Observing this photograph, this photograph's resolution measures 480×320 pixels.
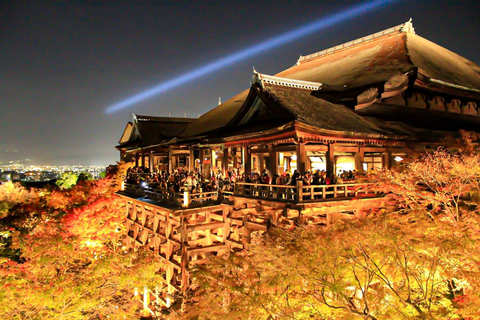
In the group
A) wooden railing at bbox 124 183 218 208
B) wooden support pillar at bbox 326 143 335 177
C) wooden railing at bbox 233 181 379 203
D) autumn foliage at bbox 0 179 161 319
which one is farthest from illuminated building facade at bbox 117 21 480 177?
autumn foliage at bbox 0 179 161 319

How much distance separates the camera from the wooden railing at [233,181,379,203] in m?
12.4

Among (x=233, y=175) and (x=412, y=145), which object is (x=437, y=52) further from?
(x=233, y=175)

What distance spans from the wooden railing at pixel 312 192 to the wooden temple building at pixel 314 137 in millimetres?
53

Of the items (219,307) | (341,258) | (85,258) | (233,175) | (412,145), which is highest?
(412,145)

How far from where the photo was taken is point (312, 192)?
1245cm

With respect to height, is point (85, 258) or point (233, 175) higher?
point (233, 175)

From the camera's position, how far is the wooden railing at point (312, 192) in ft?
40.8

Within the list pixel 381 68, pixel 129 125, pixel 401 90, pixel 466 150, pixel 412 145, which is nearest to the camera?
pixel 466 150

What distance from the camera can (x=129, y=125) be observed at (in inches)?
1654

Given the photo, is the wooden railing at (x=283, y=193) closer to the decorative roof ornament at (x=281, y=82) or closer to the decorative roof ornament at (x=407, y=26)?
the decorative roof ornament at (x=281, y=82)

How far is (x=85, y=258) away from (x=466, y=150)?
70.4ft

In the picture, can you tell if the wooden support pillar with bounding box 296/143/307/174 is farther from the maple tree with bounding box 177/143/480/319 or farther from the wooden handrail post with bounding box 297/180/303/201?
the maple tree with bounding box 177/143/480/319

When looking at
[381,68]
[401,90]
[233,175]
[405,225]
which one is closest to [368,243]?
[405,225]

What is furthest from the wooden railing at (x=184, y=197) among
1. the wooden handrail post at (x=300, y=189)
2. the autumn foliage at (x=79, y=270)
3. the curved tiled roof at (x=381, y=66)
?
the curved tiled roof at (x=381, y=66)
